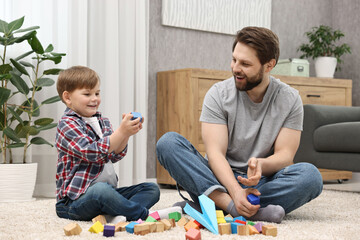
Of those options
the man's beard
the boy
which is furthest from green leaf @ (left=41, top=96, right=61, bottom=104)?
the man's beard

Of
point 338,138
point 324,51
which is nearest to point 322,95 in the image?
point 324,51

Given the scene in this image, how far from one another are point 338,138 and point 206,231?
6.00ft

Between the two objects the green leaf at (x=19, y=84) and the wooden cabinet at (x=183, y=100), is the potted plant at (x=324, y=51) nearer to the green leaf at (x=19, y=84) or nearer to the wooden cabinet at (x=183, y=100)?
the wooden cabinet at (x=183, y=100)

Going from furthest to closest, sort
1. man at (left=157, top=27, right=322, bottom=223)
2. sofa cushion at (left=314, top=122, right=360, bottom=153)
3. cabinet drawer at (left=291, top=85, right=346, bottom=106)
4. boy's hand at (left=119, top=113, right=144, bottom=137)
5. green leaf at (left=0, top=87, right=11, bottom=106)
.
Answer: cabinet drawer at (left=291, top=85, right=346, bottom=106) → sofa cushion at (left=314, top=122, right=360, bottom=153) → green leaf at (left=0, top=87, right=11, bottom=106) → man at (left=157, top=27, right=322, bottom=223) → boy's hand at (left=119, top=113, right=144, bottom=137)

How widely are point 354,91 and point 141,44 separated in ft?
7.30

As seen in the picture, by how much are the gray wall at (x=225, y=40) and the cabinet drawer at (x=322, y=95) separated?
47 centimetres

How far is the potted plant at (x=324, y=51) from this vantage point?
4430 millimetres

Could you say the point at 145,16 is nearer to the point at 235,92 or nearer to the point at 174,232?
the point at 235,92

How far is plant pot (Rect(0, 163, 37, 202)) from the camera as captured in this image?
2732mm

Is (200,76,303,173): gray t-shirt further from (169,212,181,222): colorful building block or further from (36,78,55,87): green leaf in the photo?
(36,78,55,87): green leaf

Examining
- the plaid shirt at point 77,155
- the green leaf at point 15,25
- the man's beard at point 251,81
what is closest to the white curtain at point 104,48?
the green leaf at point 15,25

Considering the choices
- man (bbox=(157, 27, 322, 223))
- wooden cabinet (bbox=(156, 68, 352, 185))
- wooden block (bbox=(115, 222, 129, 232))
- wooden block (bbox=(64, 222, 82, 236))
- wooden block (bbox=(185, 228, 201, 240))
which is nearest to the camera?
wooden block (bbox=(185, 228, 201, 240))

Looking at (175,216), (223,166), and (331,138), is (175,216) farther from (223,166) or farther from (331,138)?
(331,138)

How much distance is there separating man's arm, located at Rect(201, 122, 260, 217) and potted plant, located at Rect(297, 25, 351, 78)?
2.64m
